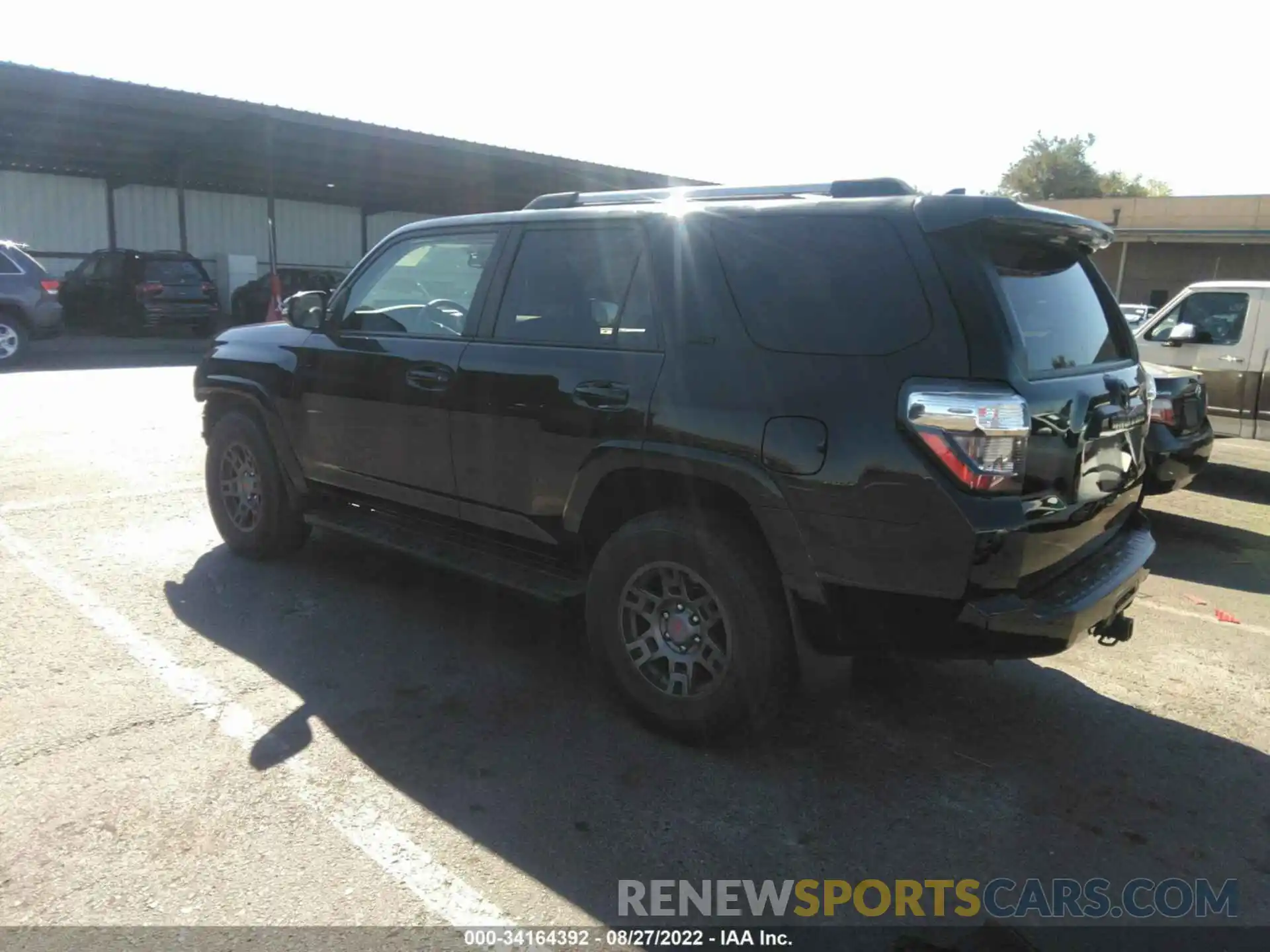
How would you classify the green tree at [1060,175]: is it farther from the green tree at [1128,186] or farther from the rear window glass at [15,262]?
the rear window glass at [15,262]

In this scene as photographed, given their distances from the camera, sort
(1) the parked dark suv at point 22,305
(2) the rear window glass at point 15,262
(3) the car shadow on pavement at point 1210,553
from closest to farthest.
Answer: (3) the car shadow on pavement at point 1210,553
(2) the rear window glass at point 15,262
(1) the parked dark suv at point 22,305

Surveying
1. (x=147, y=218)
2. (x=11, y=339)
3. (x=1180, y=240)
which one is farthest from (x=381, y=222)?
(x=1180, y=240)

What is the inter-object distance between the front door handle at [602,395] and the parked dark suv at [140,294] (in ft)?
60.1

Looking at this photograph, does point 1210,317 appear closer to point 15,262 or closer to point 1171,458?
point 1171,458

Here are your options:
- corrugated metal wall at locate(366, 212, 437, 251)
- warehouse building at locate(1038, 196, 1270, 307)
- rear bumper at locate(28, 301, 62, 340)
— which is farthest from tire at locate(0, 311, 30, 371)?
warehouse building at locate(1038, 196, 1270, 307)

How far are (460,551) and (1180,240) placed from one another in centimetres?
3412

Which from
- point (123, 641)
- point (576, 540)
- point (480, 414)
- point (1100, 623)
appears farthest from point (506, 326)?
point (1100, 623)

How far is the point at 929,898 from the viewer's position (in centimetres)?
266

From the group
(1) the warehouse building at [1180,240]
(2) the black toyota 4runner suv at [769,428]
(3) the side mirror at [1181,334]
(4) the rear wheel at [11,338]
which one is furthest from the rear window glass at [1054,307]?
(1) the warehouse building at [1180,240]

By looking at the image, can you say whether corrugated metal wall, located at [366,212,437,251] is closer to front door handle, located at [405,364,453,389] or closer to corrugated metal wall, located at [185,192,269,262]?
corrugated metal wall, located at [185,192,269,262]

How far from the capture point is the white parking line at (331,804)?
8.46 feet

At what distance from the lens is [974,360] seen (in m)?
2.77

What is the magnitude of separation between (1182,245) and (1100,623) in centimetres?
3572

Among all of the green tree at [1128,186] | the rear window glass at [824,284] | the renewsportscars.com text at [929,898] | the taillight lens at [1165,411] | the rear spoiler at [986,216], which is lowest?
the renewsportscars.com text at [929,898]
